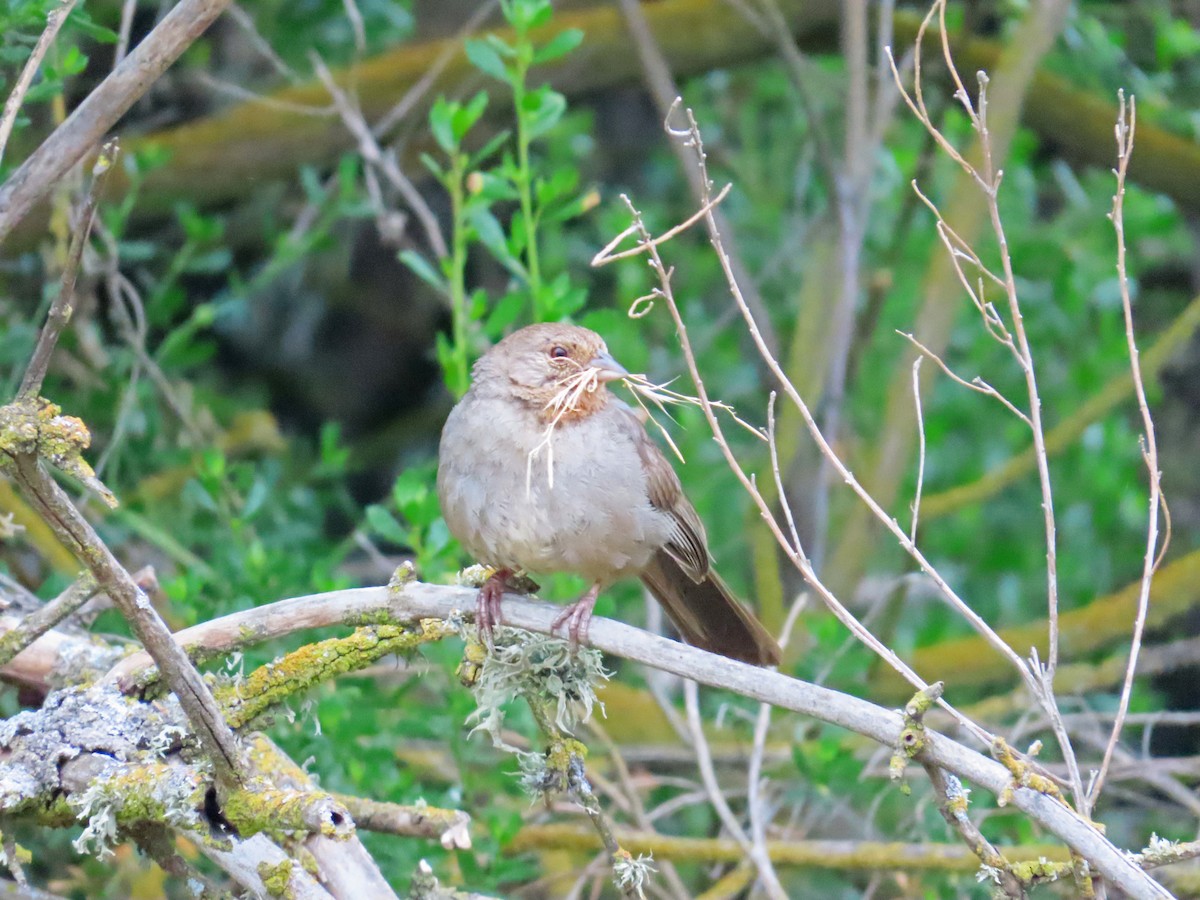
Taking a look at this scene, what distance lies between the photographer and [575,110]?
646cm

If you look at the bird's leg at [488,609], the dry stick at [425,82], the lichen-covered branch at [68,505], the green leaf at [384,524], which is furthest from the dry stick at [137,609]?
the dry stick at [425,82]

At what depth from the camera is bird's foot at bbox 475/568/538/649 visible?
2.89 m

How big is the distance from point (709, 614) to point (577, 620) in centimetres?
105

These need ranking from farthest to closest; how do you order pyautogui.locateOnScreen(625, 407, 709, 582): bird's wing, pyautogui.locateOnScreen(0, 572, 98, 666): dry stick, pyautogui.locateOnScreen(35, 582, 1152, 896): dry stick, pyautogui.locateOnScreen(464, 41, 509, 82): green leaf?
1. pyautogui.locateOnScreen(464, 41, 509, 82): green leaf
2. pyautogui.locateOnScreen(625, 407, 709, 582): bird's wing
3. pyautogui.locateOnScreen(0, 572, 98, 666): dry stick
4. pyautogui.locateOnScreen(35, 582, 1152, 896): dry stick

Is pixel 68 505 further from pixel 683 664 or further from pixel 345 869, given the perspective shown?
pixel 683 664

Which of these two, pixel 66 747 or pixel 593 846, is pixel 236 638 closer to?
pixel 66 747

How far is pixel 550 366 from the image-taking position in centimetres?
357

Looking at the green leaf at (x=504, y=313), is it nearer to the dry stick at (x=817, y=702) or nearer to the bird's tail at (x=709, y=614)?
the bird's tail at (x=709, y=614)

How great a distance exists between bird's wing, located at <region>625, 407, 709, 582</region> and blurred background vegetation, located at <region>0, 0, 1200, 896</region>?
56 cm

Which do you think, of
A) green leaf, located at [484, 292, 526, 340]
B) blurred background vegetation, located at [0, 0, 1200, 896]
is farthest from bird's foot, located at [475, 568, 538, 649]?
green leaf, located at [484, 292, 526, 340]

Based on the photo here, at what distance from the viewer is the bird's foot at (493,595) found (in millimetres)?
2887

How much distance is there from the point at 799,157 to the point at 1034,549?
2263 mm

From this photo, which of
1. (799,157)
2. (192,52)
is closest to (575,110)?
(799,157)

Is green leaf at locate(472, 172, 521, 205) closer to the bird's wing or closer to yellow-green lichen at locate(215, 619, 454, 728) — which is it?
the bird's wing
